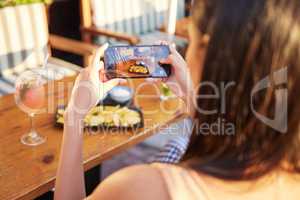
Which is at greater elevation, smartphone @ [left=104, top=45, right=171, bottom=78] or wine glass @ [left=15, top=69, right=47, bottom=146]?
smartphone @ [left=104, top=45, right=171, bottom=78]

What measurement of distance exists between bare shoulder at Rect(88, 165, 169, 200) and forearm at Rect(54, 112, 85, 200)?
31cm

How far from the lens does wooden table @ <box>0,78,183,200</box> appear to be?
3.66ft

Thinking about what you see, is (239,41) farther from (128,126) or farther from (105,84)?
(128,126)

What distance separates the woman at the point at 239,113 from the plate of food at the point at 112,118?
0.62 metres

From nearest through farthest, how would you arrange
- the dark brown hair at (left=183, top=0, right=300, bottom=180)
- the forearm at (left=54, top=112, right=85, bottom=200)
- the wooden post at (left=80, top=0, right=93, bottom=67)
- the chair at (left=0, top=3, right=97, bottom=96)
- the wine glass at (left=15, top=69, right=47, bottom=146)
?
the dark brown hair at (left=183, top=0, right=300, bottom=180) < the forearm at (left=54, top=112, right=85, bottom=200) < the wine glass at (left=15, top=69, right=47, bottom=146) < the chair at (left=0, top=3, right=97, bottom=96) < the wooden post at (left=80, top=0, right=93, bottom=67)

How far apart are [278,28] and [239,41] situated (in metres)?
0.06

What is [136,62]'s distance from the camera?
1224 mm

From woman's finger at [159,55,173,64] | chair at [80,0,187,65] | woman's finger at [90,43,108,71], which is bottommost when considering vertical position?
chair at [80,0,187,65]

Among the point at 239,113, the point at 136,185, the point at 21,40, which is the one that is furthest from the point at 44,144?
the point at 21,40

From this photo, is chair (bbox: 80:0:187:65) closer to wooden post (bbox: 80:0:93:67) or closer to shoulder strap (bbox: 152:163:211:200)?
wooden post (bbox: 80:0:93:67)

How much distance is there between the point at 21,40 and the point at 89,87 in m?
1.36

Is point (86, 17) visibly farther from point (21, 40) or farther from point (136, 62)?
point (136, 62)

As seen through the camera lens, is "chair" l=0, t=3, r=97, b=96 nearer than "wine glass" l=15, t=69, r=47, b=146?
No

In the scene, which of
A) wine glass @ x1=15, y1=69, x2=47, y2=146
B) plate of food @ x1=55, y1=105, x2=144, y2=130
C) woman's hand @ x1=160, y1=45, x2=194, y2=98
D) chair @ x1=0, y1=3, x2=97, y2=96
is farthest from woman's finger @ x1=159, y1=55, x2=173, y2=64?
chair @ x1=0, y1=3, x2=97, y2=96
